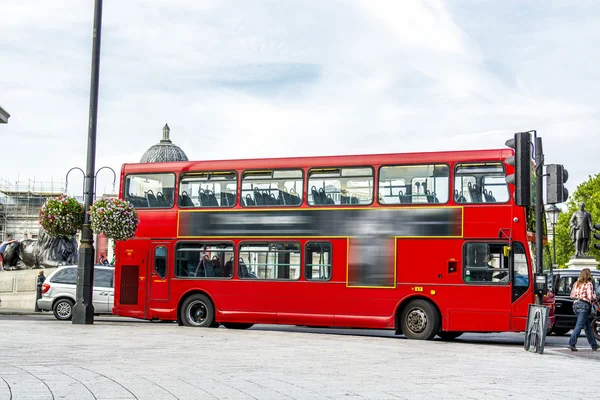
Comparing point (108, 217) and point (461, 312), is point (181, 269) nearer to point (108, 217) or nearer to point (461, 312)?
point (108, 217)

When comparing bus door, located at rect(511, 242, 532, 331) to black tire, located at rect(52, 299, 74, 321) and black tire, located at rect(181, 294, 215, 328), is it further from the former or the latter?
black tire, located at rect(52, 299, 74, 321)

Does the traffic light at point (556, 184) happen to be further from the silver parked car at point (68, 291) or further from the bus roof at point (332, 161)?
the silver parked car at point (68, 291)

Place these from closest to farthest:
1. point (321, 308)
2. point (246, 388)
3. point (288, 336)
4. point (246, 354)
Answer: point (246, 388), point (246, 354), point (288, 336), point (321, 308)

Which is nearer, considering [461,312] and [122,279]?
[461,312]

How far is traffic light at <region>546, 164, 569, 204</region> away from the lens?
562 inches

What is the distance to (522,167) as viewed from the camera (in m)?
14.4

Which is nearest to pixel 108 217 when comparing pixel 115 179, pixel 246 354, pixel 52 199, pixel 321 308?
pixel 52 199

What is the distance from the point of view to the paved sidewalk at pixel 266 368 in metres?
8.44

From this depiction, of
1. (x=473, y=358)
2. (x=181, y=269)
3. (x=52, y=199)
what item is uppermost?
(x=52, y=199)

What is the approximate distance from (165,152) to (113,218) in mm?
107053

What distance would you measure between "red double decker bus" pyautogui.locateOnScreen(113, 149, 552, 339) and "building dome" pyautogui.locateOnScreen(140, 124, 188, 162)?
103 metres

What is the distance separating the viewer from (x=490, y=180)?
17328mm

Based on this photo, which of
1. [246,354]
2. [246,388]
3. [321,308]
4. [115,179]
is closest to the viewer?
[246,388]

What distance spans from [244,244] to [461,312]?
16.2 feet
